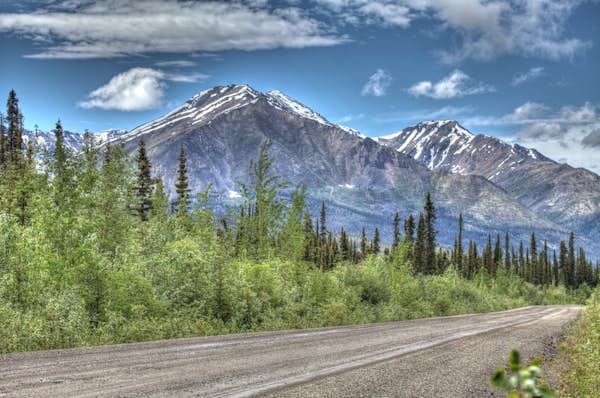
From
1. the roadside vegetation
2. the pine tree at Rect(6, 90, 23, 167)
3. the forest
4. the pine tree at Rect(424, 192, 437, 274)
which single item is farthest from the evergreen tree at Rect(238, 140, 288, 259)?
the pine tree at Rect(424, 192, 437, 274)

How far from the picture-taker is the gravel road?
7.77 metres

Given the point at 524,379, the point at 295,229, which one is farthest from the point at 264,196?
the point at 524,379

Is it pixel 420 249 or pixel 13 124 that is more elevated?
pixel 13 124

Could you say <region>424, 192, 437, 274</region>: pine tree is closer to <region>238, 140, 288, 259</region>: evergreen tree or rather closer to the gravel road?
<region>238, 140, 288, 259</region>: evergreen tree

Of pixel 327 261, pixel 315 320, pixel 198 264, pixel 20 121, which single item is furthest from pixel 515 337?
pixel 327 261

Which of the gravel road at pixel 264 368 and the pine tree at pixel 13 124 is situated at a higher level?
the pine tree at pixel 13 124

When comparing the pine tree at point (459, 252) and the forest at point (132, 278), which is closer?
the forest at point (132, 278)

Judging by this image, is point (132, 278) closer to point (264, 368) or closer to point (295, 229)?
point (264, 368)

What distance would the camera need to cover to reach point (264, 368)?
9.70 meters

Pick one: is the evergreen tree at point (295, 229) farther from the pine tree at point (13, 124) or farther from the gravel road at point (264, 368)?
the pine tree at point (13, 124)

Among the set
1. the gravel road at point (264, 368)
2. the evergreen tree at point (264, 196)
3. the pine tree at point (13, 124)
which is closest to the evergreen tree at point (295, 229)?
the evergreen tree at point (264, 196)

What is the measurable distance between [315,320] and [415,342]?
23.7 ft

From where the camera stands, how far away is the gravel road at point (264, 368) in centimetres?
777

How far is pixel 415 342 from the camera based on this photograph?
14945 millimetres
